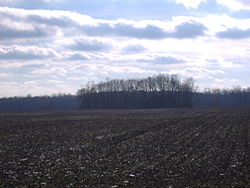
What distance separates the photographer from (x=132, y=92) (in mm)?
Answer: 179000

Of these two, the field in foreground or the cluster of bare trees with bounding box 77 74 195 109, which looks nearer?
Answer: the field in foreground

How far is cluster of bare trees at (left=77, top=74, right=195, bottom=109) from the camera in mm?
165550

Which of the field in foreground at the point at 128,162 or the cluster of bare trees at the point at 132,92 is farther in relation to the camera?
the cluster of bare trees at the point at 132,92

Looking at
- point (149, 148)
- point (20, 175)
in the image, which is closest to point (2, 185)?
point (20, 175)

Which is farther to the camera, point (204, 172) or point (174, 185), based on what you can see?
point (204, 172)

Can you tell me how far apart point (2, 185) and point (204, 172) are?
8.26 m

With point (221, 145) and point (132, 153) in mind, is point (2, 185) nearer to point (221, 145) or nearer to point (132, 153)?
point (132, 153)

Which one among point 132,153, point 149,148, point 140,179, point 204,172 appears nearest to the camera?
point 140,179

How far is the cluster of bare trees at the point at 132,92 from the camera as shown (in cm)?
16555

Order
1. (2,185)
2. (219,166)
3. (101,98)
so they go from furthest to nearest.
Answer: (101,98) → (219,166) → (2,185)

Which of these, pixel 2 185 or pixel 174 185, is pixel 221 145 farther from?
pixel 2 185

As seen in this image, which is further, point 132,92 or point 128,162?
point 132,92

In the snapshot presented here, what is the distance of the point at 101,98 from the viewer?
6964 inches

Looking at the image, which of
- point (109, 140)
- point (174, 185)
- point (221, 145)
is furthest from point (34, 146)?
point (174, 185)
